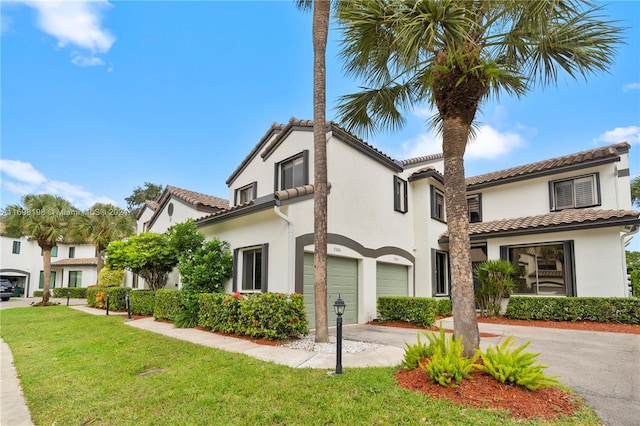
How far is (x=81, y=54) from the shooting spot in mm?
13258

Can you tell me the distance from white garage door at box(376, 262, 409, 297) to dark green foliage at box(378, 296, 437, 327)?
0.69 m

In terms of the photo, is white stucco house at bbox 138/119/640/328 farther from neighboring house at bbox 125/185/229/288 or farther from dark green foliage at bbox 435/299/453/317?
dark green foliage at bbox 435/299/453/317

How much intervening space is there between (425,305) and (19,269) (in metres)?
42.2

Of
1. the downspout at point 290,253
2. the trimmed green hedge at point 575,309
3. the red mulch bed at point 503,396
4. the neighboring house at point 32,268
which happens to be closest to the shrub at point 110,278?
the neighboring house at point 32,268

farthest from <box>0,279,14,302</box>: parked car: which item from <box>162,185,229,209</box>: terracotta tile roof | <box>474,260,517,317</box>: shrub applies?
<box>474,260,517,317</box>: shrub

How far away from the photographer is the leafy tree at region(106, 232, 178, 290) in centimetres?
1349

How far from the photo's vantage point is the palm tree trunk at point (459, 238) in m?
5.39

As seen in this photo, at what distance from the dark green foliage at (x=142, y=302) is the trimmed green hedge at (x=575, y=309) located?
14.0 m

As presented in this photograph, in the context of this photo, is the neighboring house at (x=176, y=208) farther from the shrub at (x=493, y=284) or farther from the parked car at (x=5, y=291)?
the parked car at (x=5, y=291)

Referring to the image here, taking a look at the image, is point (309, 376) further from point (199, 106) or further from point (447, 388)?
point (199, 106)

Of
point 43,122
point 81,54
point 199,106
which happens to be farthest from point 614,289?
point 43,122

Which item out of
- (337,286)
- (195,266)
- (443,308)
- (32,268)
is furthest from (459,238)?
(32,268)

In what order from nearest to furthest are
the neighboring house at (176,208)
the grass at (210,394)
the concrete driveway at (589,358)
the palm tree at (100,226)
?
the grass at (210,394)
the concrete driveway at (589,358)
the neighboring house at (176,208)
the palm tree at (100,226)

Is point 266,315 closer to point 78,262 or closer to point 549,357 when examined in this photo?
point 549,357
